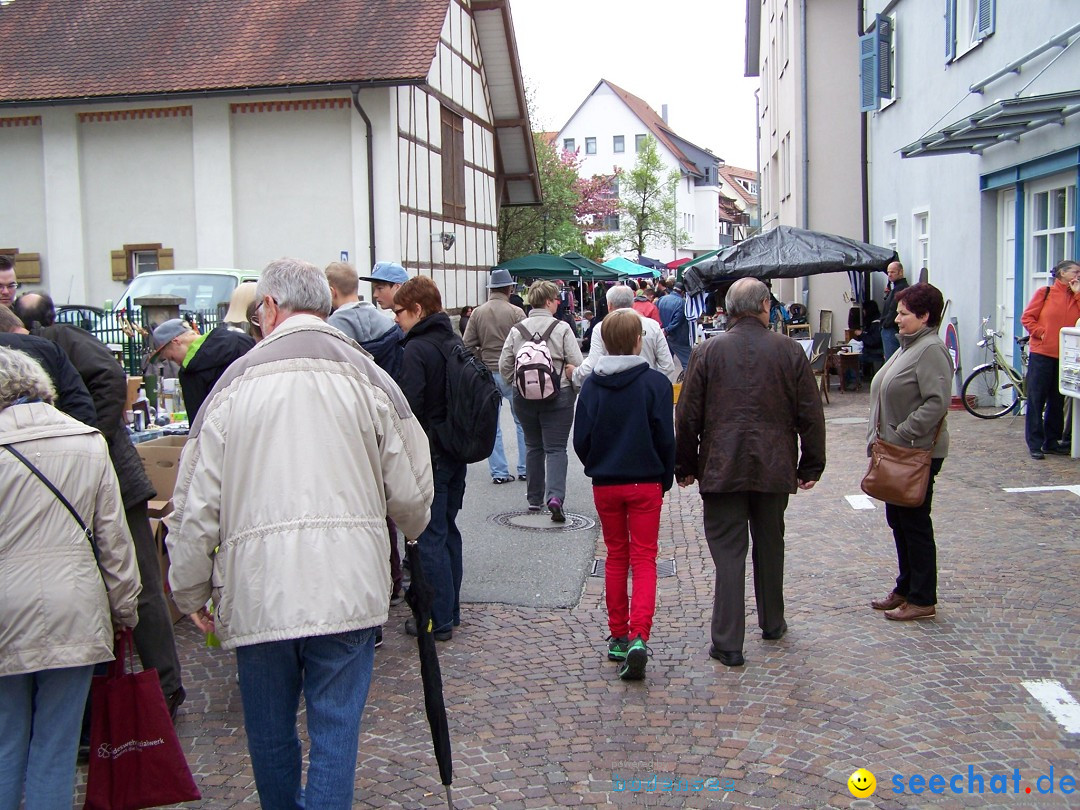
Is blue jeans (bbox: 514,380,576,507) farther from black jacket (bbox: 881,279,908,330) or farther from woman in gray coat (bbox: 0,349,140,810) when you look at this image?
black jacket (bbox: 881,279,908,330)

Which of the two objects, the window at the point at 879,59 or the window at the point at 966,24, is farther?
the window at the point at 879,59

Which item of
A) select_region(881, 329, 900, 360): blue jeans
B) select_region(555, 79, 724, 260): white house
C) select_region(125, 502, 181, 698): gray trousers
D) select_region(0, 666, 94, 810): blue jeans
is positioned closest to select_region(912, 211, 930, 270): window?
select_region(881, 329, 900, 360): blue jeans

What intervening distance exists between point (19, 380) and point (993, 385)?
1192cm

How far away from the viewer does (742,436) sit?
16.8ft

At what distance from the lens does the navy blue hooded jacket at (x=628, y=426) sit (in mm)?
5035

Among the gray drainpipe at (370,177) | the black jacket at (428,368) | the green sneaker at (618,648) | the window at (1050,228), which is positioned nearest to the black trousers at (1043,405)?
the window at (1050,228)

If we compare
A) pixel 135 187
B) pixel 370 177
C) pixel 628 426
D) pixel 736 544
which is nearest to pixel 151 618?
pixel 628 426

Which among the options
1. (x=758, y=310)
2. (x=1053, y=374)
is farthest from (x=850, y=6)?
(x=758, y=310)

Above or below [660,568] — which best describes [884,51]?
above

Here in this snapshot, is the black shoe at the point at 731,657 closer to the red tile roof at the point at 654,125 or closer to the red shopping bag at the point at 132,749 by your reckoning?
the red shopping bag at the point at 132,749

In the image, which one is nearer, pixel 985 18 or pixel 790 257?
pixel 985 18

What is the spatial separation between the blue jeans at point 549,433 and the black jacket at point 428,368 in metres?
2.88

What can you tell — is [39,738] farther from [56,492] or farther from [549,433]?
[549,433]

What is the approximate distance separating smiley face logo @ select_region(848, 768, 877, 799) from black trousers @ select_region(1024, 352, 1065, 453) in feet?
22.7
